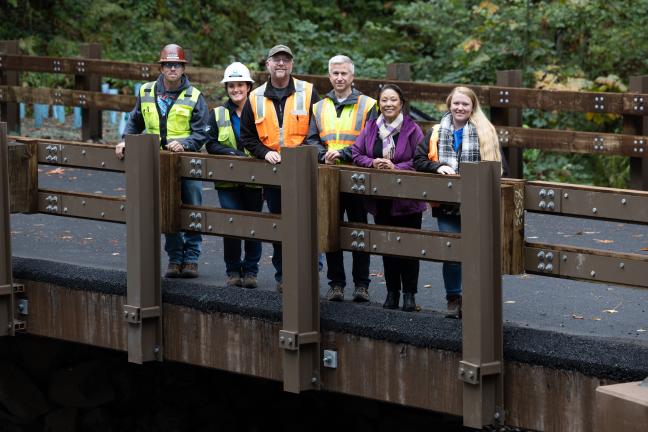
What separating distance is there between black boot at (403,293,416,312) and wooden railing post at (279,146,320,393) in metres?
0.60

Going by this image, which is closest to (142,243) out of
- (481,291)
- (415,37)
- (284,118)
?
(284,118)

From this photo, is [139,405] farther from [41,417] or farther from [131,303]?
[131,303]

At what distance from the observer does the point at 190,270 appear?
29.7ft

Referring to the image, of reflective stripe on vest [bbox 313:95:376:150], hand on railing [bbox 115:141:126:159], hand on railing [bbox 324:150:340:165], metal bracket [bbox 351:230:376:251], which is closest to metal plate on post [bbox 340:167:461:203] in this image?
metal bracket [bbox 351:230:376:251]

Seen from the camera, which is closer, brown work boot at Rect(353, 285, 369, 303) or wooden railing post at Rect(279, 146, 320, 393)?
wooden railing post at Rect(279, 146, 320, 393)

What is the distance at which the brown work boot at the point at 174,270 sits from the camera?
901cm

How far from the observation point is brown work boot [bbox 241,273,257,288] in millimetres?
8789

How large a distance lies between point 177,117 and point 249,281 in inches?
51.4

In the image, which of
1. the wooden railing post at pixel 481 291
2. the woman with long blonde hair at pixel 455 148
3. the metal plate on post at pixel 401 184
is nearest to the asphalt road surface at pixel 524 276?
the woman with long blonde hair at pixel 455 148

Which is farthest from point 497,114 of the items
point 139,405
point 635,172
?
point 139,405

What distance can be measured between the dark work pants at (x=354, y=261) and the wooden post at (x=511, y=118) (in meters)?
5.98

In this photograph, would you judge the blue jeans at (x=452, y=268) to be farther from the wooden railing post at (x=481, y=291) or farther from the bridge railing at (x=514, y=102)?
the bridge railing at (x=514, y=102)

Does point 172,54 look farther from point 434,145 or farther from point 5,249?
point 434,145

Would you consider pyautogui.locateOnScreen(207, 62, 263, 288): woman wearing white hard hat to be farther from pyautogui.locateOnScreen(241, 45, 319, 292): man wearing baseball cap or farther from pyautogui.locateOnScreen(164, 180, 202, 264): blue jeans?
pyautogui.locateOnScreen(241, 45, 319, 292): man wearing baseball cap
